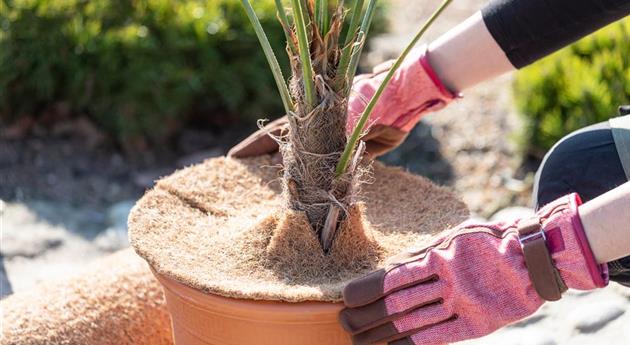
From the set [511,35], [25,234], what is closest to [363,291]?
[511,35]

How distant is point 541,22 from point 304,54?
0.62 metres

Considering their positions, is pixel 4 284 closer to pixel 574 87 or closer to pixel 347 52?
pixel 347 52

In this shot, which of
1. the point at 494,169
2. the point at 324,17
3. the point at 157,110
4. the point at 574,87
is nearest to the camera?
the point at 324,17

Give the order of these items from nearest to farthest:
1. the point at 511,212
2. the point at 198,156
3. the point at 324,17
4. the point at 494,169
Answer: the point at 324,17
the point at 511,212
the point at 494,169
the point at 198,156

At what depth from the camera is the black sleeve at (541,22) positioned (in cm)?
187

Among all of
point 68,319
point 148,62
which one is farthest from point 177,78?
point 68,319

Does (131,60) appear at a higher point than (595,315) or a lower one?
higher

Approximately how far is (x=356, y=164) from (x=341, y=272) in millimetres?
205

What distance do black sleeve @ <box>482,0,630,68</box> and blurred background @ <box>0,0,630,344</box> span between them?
1277 mm

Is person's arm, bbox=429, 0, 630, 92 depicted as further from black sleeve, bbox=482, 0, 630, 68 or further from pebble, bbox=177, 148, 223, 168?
pebble, bbox=177, 148, 223, 168

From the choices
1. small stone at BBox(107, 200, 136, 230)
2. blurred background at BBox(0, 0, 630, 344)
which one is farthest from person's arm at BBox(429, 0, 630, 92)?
small stone at BBox(107, 200, 136, 230)

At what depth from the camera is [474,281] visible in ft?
5.02

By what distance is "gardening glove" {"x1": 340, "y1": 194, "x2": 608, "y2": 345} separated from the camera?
4.95 feet

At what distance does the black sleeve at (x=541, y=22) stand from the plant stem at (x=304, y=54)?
0.53 metres
